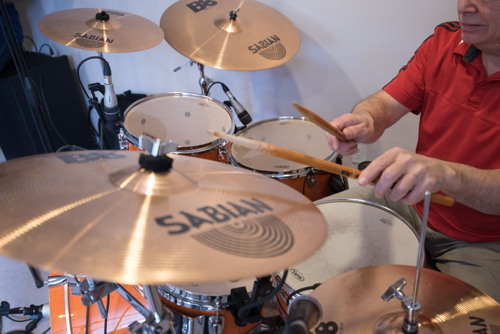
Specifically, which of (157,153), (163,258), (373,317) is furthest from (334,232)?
(163,258)

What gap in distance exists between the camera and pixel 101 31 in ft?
5.45

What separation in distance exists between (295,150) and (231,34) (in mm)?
492

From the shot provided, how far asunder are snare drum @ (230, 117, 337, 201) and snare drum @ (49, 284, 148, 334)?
53cm

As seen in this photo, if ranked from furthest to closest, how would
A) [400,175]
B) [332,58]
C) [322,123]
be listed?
[332,58], [322,123], [400,175]

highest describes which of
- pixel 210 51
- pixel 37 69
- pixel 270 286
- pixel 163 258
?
pixel 163 258

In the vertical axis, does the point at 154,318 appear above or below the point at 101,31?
below

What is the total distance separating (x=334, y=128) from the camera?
40.9 inches

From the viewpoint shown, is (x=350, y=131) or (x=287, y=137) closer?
(x=350, y=131)

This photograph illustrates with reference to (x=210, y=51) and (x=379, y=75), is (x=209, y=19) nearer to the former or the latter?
(x=210, y=51)

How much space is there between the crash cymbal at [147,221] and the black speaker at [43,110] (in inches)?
71.1

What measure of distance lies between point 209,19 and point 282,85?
55cm

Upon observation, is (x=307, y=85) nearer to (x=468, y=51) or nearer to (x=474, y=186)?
(x=468, y=51)

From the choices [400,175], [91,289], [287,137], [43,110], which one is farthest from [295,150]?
[43,110]

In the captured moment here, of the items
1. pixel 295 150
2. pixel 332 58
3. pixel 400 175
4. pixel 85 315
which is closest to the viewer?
pixel 400 175
